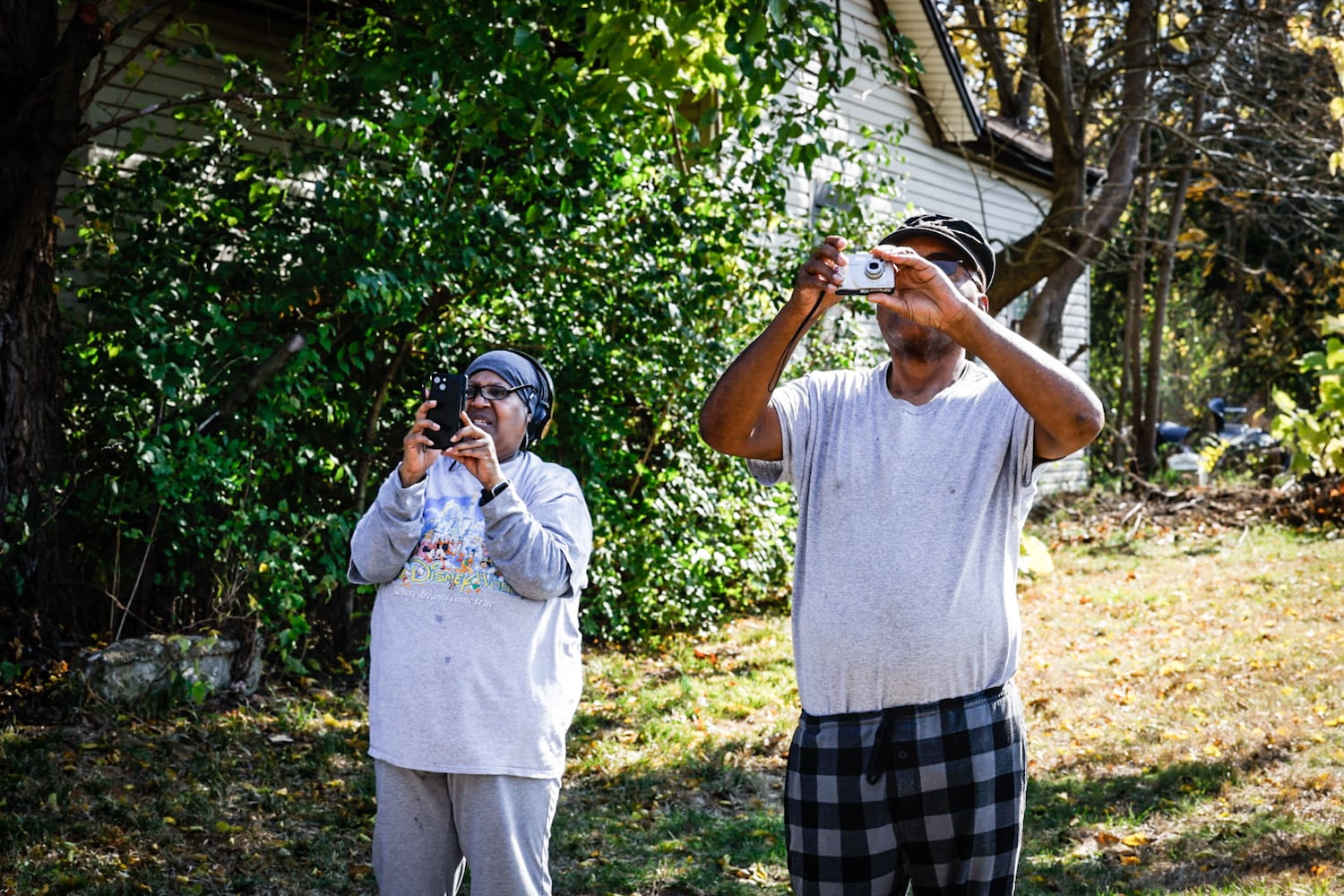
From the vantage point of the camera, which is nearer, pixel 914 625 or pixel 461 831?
pixel 914 625

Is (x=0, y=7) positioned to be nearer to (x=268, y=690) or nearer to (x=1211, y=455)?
(x=268, y=690)

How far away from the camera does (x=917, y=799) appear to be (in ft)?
7.91

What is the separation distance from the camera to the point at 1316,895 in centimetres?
429

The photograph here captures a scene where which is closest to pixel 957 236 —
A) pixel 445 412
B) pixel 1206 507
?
pixel 445 412

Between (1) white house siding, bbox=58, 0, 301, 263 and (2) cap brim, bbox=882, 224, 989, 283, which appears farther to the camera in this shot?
(1) white house siding, bbox=58, 0, 301, 263

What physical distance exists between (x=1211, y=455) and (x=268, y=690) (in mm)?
10650

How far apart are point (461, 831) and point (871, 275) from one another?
160 cm

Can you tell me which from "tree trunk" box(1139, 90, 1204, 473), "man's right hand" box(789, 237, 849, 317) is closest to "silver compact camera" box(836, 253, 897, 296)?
"man's right hand" box(789, 237, 849, 317)

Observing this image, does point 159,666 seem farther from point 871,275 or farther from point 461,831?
point 871,275

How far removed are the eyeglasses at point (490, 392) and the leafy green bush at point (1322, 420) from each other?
22.0ft

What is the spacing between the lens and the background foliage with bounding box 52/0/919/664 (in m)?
5.74

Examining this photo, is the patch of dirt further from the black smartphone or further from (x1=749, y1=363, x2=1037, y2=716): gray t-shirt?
the black smartphone

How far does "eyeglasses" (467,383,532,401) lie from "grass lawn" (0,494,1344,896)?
2.25 m

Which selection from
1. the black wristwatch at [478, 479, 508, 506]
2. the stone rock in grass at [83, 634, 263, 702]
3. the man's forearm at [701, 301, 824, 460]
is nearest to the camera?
the man's forearm at [701, 301, 824, 460]
